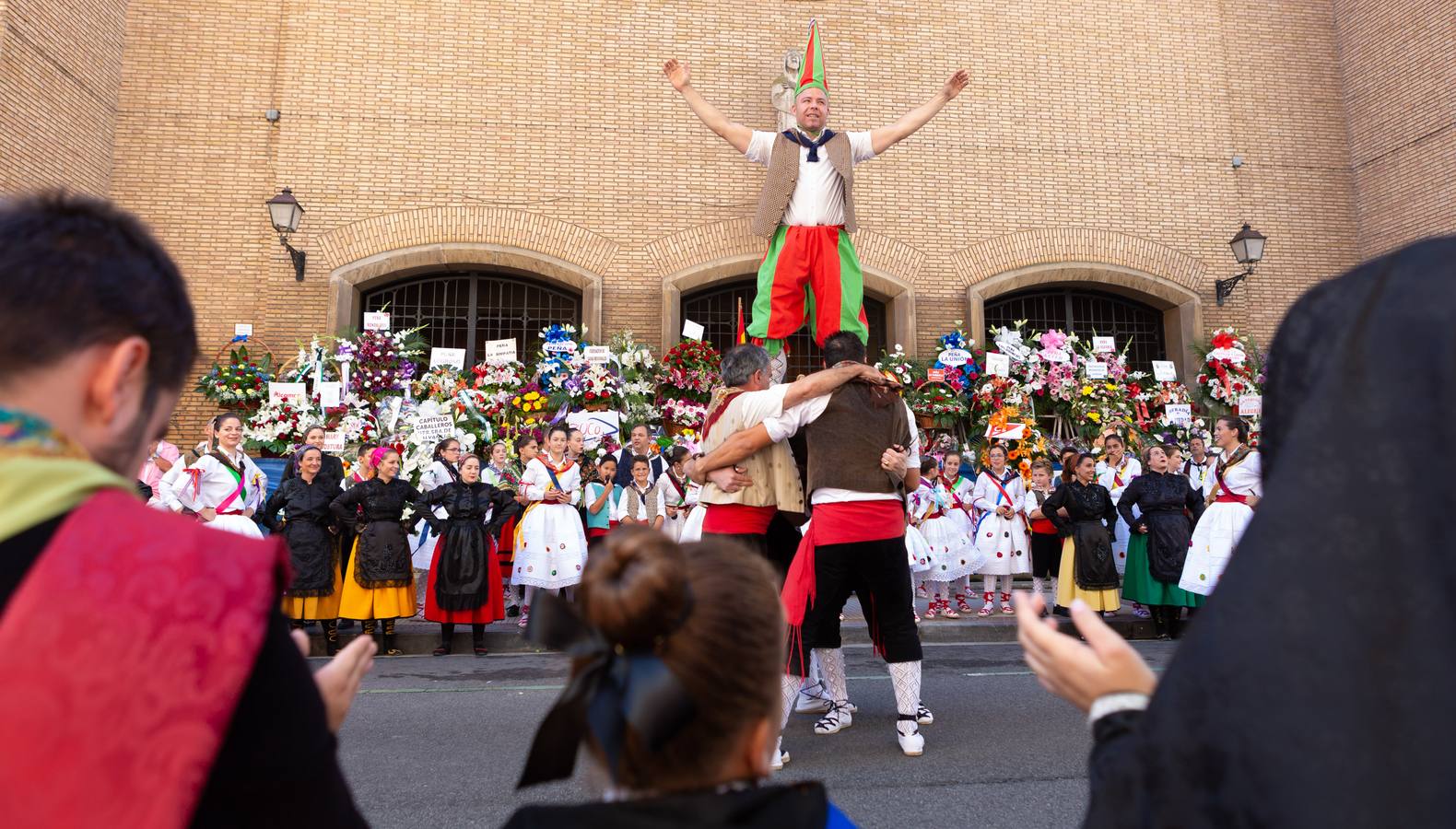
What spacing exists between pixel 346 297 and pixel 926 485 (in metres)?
8.60

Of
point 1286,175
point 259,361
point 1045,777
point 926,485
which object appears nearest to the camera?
point 1045,777

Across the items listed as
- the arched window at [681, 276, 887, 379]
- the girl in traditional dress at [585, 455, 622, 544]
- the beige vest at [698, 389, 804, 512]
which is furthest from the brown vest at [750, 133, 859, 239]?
the arched window at [681, 276, 887, 379]

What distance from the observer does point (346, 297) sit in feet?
45.7

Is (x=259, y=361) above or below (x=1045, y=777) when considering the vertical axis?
above

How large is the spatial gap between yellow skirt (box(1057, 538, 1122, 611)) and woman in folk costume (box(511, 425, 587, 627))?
4.75 m

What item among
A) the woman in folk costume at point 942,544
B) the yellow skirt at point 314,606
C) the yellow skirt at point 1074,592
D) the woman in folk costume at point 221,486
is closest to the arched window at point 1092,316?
A: the woman in folk costume at point 942,544

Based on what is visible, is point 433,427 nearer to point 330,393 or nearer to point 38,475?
point 330,393

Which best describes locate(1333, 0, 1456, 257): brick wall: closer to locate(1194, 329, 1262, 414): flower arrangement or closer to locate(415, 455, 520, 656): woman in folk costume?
locate(1194, 329, 1262, 414): flower arrangement

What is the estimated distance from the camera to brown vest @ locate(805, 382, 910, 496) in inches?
180

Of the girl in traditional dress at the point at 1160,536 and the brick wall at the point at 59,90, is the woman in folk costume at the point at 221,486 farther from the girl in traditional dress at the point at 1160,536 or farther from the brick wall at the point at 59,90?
the girl in traditional dress at the point at 1160,536

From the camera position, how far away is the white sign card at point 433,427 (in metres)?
11.8

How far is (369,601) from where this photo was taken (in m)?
8.56

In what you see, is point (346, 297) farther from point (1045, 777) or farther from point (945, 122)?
point (1045, 777)

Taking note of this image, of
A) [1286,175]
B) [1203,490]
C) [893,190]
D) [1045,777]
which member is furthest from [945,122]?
[1045,777]
